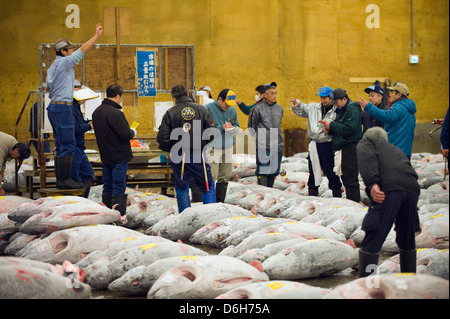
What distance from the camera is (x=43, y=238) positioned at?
6.86 metres

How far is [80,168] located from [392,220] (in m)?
5.18

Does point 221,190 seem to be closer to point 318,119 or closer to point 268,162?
point 268,162

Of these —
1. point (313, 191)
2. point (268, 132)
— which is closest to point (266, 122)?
point (268, 132)

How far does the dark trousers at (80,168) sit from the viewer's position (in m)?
8.87

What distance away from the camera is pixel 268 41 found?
18312mm

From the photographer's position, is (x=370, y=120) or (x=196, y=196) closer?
(x=196, y=196)

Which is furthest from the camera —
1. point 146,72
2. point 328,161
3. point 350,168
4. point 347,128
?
point 146,72

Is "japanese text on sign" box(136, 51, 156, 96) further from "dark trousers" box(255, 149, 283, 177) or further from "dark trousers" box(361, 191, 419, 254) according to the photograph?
"dark trousers" box(361, 191, 419, 254)

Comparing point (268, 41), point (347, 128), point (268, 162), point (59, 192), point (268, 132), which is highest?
point (268, 41)

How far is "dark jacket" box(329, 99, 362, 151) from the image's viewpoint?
29.2 feet

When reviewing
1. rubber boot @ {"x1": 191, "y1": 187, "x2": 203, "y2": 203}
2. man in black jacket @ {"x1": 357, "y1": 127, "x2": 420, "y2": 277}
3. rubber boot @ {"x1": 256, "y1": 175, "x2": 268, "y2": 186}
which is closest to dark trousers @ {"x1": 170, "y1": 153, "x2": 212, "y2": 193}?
rubber boot @ {"x1": 191, "y1": 187, "x2": 203, "y2": 203}

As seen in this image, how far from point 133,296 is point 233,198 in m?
4.31

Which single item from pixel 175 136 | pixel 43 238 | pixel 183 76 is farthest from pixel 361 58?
pixel 43 238

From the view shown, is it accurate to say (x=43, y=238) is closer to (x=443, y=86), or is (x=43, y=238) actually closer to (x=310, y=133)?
(x=310, y=133)
